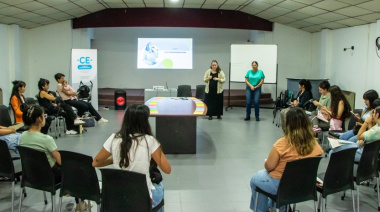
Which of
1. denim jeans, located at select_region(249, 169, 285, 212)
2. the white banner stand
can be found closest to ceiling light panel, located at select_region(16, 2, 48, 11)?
the white banner stand

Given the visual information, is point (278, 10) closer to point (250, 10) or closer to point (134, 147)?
point (250, 10)

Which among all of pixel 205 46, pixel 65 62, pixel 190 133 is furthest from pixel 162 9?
pixel 190 133

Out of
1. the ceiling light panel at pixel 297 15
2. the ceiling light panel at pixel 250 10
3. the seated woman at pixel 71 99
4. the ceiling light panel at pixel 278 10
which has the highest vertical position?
the ceiling light panel at pixel 250 10

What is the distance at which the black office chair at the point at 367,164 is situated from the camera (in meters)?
3.17

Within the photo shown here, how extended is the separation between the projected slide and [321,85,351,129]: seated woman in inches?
240

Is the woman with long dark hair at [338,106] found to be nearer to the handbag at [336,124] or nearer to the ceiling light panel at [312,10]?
the handbag at [336,124]

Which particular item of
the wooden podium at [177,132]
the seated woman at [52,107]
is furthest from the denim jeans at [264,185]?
the seated woman at [52,107]

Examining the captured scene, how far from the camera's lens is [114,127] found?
7344 millimetres

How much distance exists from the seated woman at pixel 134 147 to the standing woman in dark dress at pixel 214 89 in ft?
18.3

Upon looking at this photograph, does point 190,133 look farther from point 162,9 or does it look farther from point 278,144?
point 162,9

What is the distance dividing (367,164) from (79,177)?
2.46 metres

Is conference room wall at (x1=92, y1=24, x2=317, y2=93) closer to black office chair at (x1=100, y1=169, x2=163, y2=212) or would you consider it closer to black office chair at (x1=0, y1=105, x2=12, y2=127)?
black office chair at (x1=0, y1=105, x2=12, y2=127)

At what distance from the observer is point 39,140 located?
307cm

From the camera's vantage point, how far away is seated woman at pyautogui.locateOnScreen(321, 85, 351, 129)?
5.07 m
